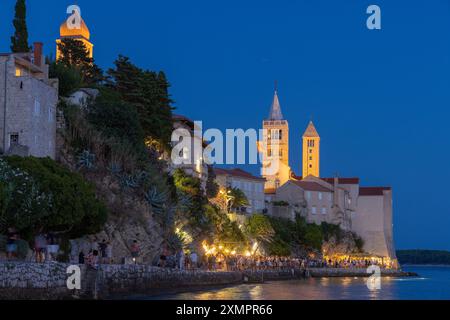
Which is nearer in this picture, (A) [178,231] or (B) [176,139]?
(A) [178,231]

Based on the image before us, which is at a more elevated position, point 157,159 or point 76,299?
point 157,159

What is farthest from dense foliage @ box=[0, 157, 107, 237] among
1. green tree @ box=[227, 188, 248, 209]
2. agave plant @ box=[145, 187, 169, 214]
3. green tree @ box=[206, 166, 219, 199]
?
green tree @ box=[227, 188, 248, 209]

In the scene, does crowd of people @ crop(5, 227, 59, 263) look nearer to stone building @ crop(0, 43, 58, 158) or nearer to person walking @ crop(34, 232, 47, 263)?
person walking @ crop(34, 232, 47, 263)

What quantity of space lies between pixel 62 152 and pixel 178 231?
457 inches

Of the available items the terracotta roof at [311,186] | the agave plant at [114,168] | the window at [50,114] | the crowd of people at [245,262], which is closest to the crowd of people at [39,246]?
the window at [50,114]

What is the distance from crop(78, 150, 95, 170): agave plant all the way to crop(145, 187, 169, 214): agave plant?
4849mm

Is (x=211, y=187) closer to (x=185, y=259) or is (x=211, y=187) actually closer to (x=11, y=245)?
(x=185, y=259)

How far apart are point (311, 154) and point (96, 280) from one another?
379 feet

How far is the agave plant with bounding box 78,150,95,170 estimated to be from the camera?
1807 inches

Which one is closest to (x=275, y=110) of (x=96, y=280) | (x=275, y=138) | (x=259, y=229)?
(x=275, y=138)

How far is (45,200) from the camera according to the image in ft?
111
